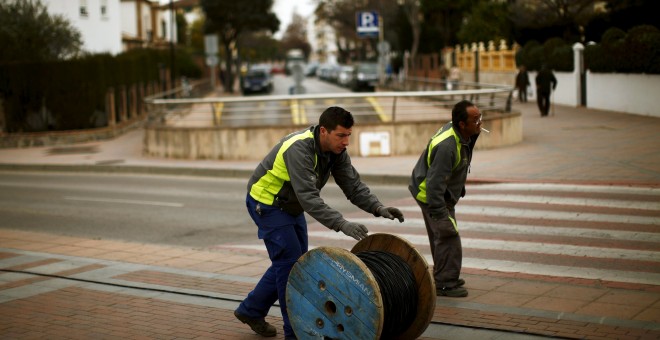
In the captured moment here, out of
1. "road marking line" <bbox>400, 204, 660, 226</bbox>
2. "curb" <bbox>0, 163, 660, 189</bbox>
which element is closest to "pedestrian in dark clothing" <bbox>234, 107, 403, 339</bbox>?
"road marking line" <bbox>400, 204, 660, 226</bbox>

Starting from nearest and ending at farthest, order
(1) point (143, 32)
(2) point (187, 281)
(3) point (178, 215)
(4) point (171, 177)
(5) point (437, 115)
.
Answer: (2) point (187, 281)
(3) point (178, 215)
(4) point (171, 177)
(5) point (437, 115)
(1) point (143, 32)

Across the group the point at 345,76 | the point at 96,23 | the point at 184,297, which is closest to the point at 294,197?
the point at 184,297

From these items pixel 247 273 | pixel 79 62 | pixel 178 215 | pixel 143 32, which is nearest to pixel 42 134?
pixel 79 62

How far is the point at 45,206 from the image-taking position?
15531mm

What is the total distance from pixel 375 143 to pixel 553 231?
390 inches

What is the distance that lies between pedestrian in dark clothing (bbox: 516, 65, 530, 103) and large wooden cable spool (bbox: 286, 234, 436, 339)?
31206 mm

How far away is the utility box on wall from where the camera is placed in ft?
68.1

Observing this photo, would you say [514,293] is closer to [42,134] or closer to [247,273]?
[247,273]

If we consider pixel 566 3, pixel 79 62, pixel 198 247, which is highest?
pixel 566 3

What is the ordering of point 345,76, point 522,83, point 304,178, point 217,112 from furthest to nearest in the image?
point 345,76 → point 522,83 → point 217,112 → point 304,178

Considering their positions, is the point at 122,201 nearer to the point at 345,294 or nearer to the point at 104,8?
the point at 345,294

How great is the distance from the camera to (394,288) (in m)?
5.86

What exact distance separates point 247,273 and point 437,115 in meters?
13.3

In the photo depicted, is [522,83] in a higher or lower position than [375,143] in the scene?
higher
